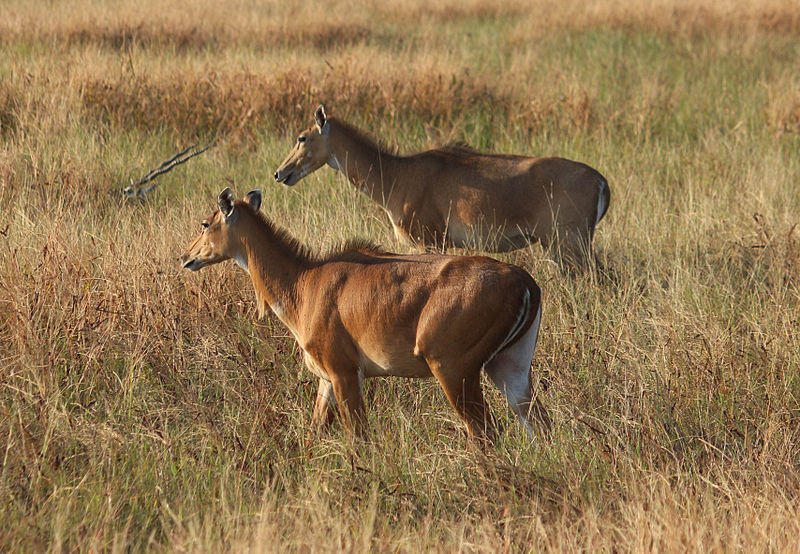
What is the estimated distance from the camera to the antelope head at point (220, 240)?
18.1ft

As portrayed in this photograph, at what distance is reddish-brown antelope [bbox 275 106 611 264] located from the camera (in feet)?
24.3

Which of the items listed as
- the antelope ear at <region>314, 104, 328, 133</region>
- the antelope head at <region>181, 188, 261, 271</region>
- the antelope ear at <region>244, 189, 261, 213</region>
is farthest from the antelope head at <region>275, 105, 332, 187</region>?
the antelope head at <region>181, 188, 261, 271</region>

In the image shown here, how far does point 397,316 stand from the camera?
4754 millimetres

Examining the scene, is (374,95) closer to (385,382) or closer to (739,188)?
(739,188)

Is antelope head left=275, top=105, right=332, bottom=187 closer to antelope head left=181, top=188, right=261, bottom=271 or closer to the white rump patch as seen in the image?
antelope head left=181, top=188, right=261, bottom=271

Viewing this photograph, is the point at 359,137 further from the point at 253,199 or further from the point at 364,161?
the point at 253,199

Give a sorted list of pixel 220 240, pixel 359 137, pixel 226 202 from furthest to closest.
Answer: pixel 359 137, pixel 220 240, pixel 226 202

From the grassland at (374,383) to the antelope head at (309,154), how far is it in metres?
0.43

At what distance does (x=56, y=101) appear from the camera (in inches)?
426

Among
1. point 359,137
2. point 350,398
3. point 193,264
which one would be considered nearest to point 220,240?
point 193,264

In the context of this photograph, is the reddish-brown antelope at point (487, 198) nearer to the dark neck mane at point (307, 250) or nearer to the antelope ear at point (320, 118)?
the antelope ear at point (320, 118)

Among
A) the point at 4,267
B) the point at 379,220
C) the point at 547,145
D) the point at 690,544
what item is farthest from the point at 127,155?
the point at 690,544

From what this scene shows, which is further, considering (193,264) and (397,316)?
(193,264)

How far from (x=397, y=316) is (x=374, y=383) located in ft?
3.09
